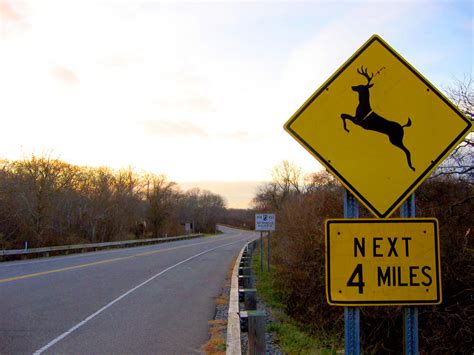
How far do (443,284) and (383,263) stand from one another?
25.0ft

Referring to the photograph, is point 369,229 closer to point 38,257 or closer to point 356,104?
point 356,104

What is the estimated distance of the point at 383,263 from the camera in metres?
3.22

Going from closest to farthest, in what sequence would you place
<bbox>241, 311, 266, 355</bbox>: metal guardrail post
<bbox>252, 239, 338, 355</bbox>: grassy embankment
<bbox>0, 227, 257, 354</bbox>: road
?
1. <bbox>241, 311, 266, 355</bbox>: metal guardrail post
2. <bbox>252, 239, 338, 355</bbox>: grassy embankment
3. <bbox>0, 227, 257, 354</bbox>: road

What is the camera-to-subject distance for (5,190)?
102 ft

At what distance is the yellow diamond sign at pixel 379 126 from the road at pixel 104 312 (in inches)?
203

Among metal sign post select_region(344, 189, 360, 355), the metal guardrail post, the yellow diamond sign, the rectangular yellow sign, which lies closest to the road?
the metal guardrail post

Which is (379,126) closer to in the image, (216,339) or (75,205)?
(216,339)

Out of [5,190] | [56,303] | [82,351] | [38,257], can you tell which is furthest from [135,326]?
Answer: [5,190]

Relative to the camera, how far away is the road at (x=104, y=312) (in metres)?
7.57

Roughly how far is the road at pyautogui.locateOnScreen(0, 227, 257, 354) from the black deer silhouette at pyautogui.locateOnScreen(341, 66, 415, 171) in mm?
5372

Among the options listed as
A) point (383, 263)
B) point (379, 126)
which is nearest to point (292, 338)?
point (383, 263)

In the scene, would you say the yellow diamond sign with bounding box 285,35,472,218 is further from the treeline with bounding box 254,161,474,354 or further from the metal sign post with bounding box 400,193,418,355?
the treeline with bounding box 254,161,474,354

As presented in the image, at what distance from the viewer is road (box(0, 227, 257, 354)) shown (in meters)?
7.57

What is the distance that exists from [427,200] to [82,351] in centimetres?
933
